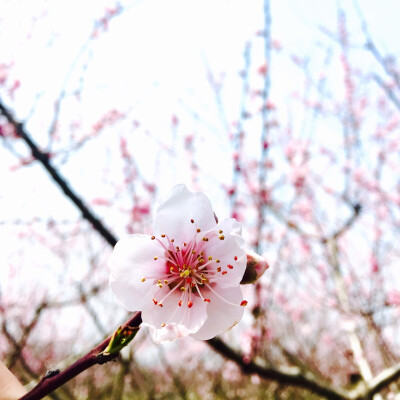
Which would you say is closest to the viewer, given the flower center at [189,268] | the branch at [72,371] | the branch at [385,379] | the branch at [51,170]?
the branch at [72,371]

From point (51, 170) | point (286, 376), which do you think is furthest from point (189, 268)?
point (286, 376)

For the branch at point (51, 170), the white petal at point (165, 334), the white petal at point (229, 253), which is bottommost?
the white petal at point (165, 334)

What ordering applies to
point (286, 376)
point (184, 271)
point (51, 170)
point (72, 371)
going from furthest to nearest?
point (286, 376) < point (51, 170) < point (184, 271) < point (72, 371)

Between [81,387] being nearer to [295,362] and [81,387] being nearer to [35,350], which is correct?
[35,350]

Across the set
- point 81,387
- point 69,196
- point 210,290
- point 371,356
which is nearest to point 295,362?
point 69,196

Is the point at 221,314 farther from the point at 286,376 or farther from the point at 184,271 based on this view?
the point at 286,376

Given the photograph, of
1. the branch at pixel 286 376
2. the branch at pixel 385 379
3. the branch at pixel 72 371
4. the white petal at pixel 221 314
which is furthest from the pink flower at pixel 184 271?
the branch at pixel 385 379

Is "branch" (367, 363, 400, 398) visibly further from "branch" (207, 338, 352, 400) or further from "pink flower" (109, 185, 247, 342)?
"pink flower" (109, 185, 247, 342)

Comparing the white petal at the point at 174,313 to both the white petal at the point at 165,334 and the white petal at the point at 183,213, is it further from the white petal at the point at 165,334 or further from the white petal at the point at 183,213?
the white petal at the point at 183,213
